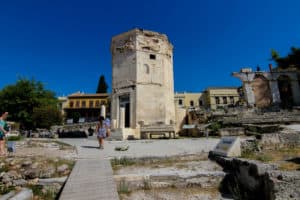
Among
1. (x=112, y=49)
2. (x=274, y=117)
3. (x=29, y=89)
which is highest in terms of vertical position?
(x=112, y=49)

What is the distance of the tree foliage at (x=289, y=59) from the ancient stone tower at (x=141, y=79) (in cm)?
2423

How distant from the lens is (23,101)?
26922mm

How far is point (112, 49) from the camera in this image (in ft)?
66.0

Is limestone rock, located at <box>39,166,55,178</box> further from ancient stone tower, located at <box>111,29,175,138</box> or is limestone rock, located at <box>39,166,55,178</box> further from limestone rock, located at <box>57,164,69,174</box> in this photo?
ancient stone tower, located at <box>111,29,175,138</box>

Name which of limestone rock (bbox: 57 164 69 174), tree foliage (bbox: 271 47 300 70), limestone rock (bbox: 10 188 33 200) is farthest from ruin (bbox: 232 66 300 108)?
limestone rock (bbox: 10 188 33 200)

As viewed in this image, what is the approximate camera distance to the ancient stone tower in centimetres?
1753

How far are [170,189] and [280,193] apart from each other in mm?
2196

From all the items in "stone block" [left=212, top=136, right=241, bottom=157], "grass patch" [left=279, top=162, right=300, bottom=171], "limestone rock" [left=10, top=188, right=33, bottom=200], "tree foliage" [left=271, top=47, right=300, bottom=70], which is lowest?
"limestone rock" [left=10, top=188, right=33, bottom=200]

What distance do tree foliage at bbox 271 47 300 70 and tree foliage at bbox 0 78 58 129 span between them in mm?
38777

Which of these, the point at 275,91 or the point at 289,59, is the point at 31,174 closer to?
the point at 275,91

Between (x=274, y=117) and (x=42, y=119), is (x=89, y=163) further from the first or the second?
(x=42, y=119)

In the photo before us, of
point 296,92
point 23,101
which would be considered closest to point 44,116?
point 23,101

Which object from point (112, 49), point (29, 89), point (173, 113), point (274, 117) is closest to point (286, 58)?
point (274, 117)

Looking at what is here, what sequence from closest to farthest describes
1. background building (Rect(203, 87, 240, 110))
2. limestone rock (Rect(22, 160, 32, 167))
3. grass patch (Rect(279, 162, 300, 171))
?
1. grass patch (Rect(279, 162, 300, 171))
2. limestone rock (Rect(22, 160, 32, 167))
3. background building (Rect(203, 87, 240, 110))
